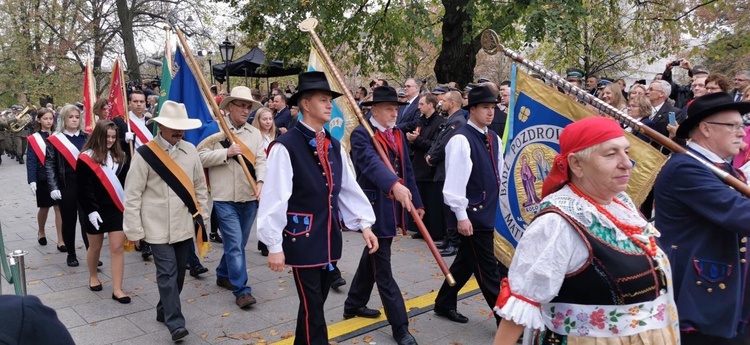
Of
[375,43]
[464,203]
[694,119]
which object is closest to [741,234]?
[694,119]

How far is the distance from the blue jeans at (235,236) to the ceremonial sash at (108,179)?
3.29 ft

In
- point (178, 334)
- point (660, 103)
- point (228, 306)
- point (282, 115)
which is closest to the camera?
point (178, 334)

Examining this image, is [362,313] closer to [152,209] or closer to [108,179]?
[152,209]

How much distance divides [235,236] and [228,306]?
0.70 m

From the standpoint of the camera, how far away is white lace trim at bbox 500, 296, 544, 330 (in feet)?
7.36

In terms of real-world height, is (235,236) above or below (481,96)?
below

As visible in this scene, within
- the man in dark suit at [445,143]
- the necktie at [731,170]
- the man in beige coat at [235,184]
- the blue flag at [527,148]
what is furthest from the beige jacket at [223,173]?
the necktie at [731,170]

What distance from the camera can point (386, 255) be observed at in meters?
4.86

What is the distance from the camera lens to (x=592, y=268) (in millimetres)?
2295

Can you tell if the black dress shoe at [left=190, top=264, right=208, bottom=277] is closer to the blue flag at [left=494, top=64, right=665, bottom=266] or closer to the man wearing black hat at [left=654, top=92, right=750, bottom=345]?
A: the blue flag at [left=494, top=64, right=665, bottom=266]

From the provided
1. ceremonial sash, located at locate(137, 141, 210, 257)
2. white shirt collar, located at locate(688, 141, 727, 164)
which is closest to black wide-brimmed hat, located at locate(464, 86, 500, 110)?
white shirt collar, located at locate(688, 141, 727, 164)

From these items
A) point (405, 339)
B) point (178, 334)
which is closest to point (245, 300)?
point (178, 334)

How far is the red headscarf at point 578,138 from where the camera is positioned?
238 cm

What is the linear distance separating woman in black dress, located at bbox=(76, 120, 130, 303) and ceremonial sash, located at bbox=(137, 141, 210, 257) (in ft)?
3.92
